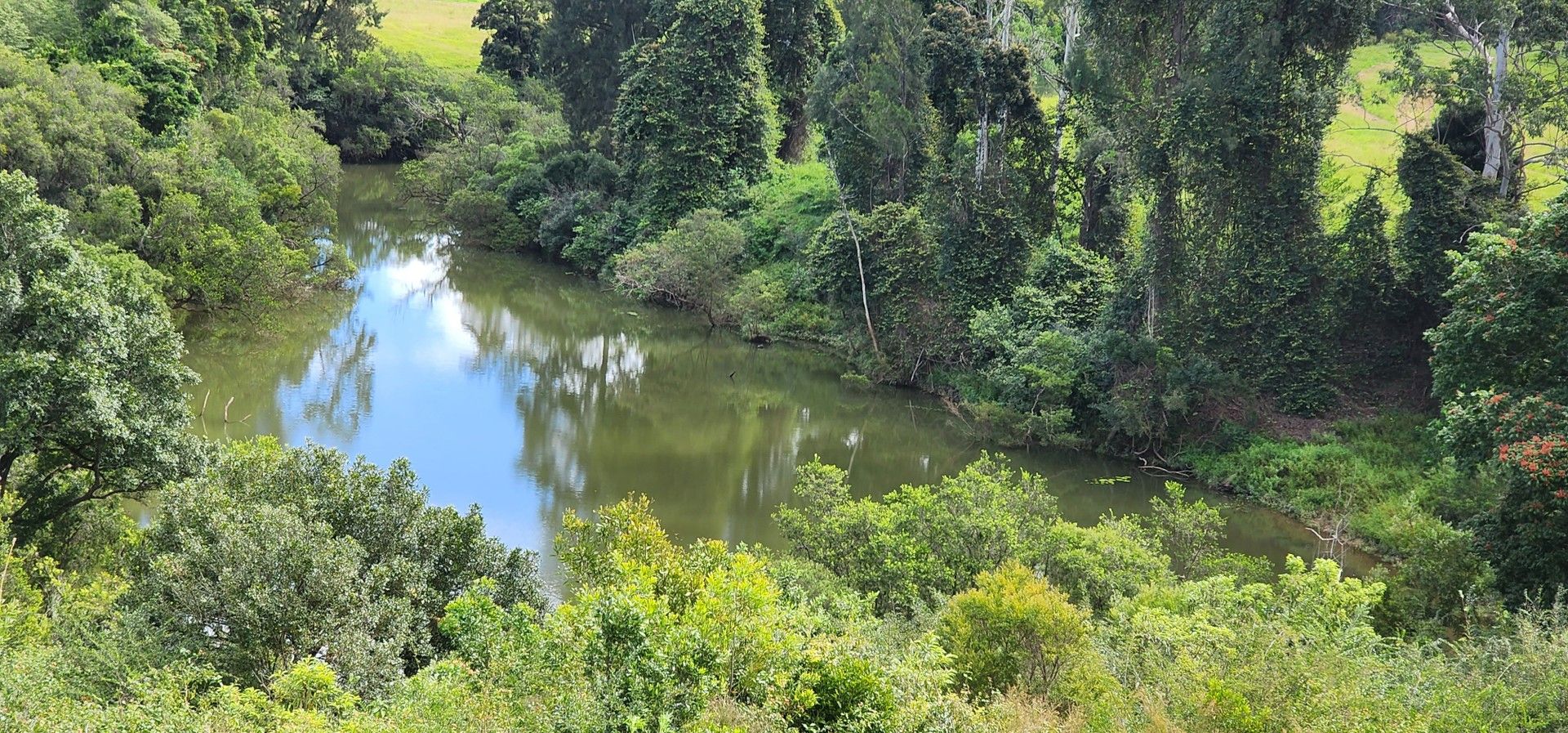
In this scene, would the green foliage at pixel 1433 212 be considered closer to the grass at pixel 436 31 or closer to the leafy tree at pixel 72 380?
the leafy tree at pixel 72 380

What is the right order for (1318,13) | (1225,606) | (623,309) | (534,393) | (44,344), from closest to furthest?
1. (1225,606)
2. (44,344)
3. (1318,13)
4. (534,393)
5. (623,309)

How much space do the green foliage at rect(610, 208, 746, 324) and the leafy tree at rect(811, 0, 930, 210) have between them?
4235 mm

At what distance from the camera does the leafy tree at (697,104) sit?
3941 cm

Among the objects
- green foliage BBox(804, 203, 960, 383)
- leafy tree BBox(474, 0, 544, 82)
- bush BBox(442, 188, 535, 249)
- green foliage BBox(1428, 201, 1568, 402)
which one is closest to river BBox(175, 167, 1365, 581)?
green foliage BBox(804, 203, 960, 383)

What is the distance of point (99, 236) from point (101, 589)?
18.1 meters

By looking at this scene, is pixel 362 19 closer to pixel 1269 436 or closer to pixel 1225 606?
pixel 1269 436

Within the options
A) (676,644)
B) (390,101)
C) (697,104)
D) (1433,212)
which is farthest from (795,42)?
(676,644)

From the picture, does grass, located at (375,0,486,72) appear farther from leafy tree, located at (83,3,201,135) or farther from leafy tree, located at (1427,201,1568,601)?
leafy tree, located at (1427,201,1568,601)

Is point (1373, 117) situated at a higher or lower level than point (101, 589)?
higher

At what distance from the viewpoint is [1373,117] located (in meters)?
40.8

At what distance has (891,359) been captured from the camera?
31406 mm

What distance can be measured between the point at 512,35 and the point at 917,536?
2217 inches

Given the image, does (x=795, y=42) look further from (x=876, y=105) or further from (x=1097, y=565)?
(x=1097, y=565)

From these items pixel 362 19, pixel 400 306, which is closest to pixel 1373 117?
pixel 400 306
